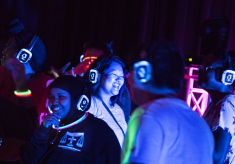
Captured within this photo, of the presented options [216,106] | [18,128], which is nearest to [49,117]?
[18,128]

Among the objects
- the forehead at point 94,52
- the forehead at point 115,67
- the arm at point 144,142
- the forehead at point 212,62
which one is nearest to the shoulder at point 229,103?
the forehead at point 212,62

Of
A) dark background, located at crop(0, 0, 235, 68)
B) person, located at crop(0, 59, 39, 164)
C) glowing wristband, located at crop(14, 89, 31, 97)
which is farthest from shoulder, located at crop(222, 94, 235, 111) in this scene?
dark background, located at crop(0, 0, 235, 68)

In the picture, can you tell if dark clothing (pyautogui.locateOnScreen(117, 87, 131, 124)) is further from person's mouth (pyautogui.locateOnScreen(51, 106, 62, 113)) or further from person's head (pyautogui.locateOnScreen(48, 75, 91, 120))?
person's mouth (pyautogui.locateOnScreen(51, 106, 62, 113))

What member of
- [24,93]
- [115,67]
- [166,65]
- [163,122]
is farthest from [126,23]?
[163,122]

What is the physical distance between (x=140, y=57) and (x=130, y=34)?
14.0 ft

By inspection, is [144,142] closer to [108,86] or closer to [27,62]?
[108,86]

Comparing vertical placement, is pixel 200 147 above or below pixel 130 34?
below

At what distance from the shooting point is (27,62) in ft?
7.57

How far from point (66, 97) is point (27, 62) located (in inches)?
30.1

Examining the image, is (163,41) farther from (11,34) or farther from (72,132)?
(11,34)

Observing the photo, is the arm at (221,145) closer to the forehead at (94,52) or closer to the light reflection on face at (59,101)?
the light reflection on face at (59,101)

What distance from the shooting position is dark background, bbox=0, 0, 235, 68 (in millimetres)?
5023

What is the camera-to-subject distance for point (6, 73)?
7.80ft

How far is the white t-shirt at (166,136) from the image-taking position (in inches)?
32.2
